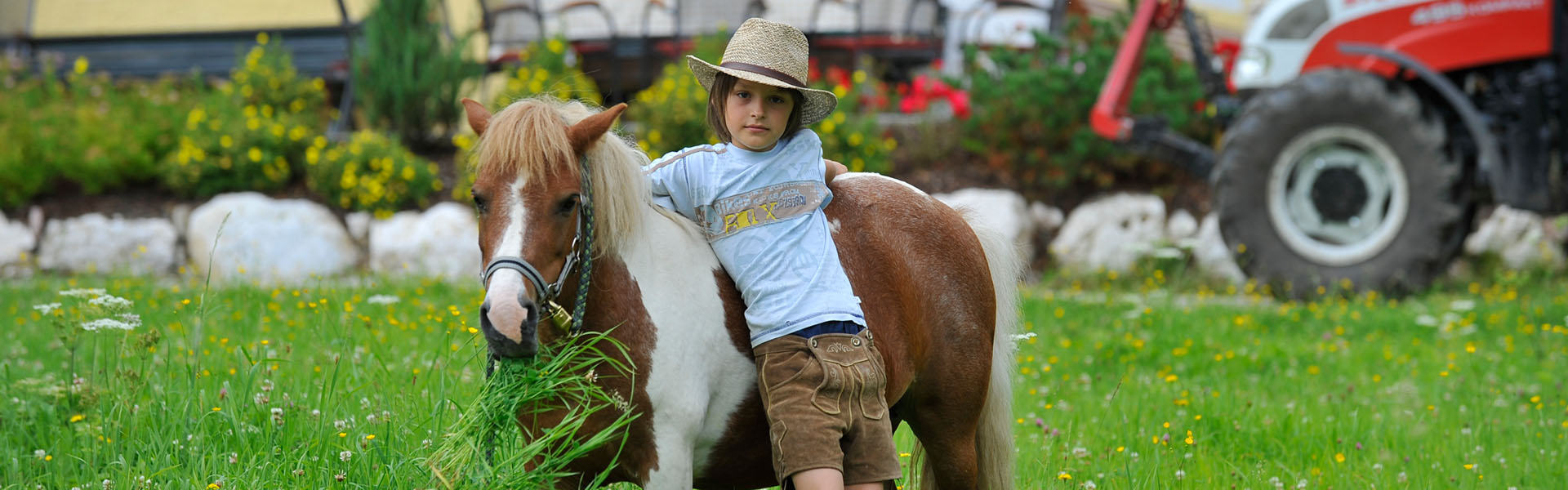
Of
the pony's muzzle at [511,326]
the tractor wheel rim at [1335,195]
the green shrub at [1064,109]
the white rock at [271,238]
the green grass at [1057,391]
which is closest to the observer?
the pony's muzzle at [511,326]

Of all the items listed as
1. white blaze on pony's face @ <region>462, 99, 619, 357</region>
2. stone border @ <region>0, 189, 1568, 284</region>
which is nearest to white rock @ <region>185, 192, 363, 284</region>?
stone border @ <region>0, 189, 1568, 284</region>

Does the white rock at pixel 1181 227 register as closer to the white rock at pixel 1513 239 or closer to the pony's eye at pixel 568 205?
the white rock at pixel 1513 239

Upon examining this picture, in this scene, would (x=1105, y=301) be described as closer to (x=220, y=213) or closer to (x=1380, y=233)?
(x=1380, y=233)

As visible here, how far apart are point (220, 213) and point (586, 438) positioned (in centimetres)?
712

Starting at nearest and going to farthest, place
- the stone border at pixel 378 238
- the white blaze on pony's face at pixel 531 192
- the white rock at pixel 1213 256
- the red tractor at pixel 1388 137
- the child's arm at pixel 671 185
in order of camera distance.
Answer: the white blaze on pony's face at pixel 531 192 < the child's arm at pixel 671 185 < the red tractor at pixel 1388 137 < the stone border at pixel 378 238 < the white rock at pixel 1213 256

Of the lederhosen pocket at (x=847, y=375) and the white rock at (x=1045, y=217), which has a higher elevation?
the lederhosen pocket at (x=847, y=375)

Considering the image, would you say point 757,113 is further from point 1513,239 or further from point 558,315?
point 1513,239

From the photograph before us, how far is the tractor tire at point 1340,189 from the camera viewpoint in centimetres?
717

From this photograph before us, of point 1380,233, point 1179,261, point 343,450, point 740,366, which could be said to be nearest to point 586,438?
point 740,366

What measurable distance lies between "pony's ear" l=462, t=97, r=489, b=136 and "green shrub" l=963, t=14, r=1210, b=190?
22.6ft

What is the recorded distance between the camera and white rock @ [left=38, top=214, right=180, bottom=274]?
876 cm

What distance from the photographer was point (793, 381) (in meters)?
2.61

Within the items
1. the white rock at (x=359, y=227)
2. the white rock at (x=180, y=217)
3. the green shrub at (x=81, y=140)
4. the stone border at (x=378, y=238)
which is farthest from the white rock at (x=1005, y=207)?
the green shrub at (x=81, y=140)

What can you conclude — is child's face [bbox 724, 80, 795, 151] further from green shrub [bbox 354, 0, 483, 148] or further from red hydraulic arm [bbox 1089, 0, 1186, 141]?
green shrub [bbox 354, 0, 483, 148]
